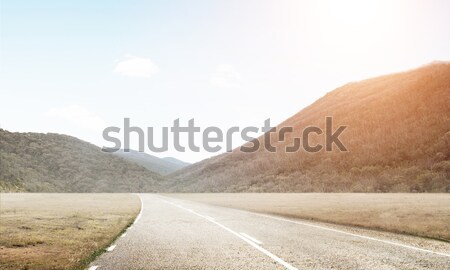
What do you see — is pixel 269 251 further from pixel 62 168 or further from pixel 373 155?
pixel 62 168

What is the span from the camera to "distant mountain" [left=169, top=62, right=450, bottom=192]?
113250 millimetres

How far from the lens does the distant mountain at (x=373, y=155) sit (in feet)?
372

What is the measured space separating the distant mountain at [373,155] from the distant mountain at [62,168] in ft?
61.8

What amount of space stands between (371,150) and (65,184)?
10431 cm

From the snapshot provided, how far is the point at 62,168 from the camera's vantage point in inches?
6619

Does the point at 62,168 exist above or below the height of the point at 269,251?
above

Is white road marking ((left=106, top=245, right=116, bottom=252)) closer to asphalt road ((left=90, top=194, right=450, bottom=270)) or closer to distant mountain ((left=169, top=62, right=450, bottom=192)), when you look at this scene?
asphalt road ((left=90, top=194, right=450, bottom=270))

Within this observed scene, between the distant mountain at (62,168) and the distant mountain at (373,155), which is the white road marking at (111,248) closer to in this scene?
the distant mountain at (373,155)

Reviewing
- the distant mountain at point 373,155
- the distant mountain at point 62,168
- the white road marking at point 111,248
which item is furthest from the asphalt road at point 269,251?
the distant mountain at point 62,168

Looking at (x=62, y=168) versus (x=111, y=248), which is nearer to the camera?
(x=111, y=248)

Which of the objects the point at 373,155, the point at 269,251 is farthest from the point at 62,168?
the point at 269,251

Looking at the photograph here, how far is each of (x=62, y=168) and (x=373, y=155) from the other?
11113cm

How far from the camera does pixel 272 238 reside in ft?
54.9

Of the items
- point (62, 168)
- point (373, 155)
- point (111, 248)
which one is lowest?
point (111, 248)
